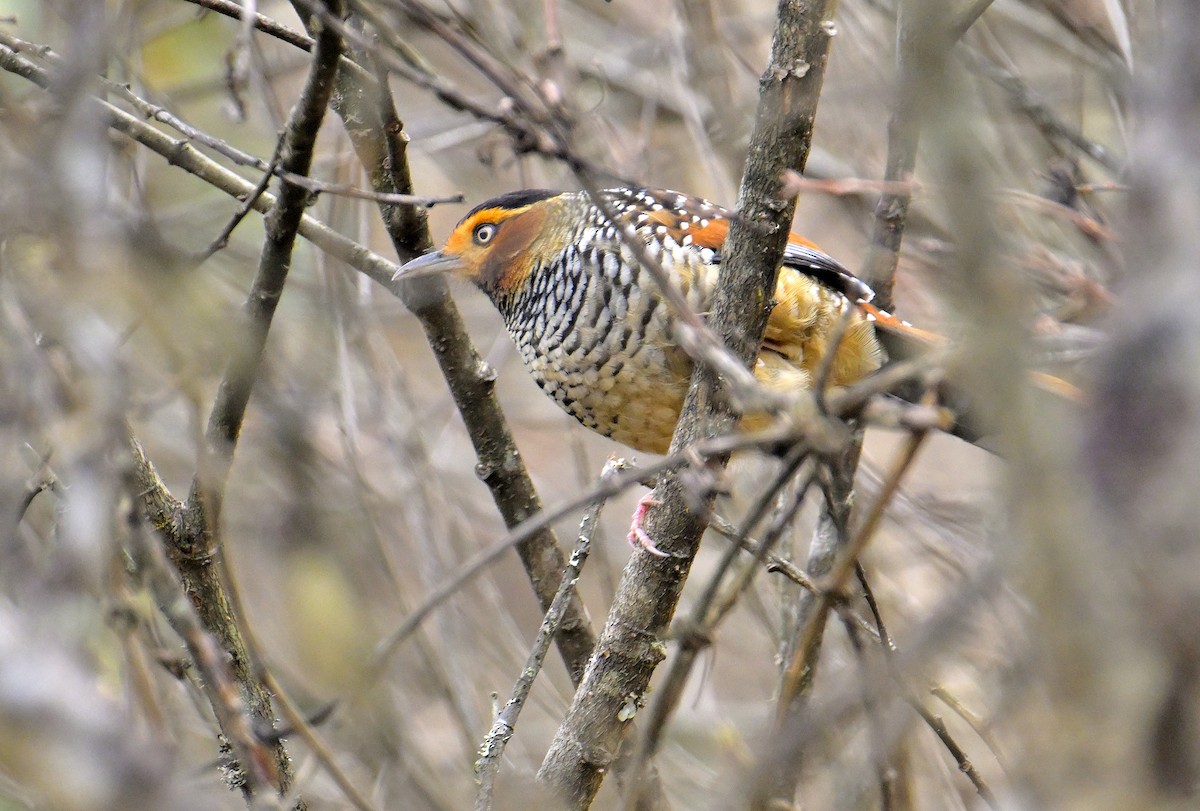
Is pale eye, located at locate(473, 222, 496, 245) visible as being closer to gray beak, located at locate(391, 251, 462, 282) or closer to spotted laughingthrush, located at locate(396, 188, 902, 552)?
spotted laughingthrush, located at locate(396, 188, 902, 552)

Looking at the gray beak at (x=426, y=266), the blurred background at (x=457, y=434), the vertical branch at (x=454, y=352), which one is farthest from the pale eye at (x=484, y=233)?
the vertical branch at (x=454, y=352)

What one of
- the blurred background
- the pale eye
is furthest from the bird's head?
the blurred background

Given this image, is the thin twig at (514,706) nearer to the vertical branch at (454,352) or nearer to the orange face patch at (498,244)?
the vertical branch at (454,352)

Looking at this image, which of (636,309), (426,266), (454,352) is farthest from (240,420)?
(636,309)

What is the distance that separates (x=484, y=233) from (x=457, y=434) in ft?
6.01

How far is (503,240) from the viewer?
4.14 m

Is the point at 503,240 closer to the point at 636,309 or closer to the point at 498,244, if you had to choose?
the point at 498,244

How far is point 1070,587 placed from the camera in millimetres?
1242

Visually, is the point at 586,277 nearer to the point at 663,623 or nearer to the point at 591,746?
the point at 663,623

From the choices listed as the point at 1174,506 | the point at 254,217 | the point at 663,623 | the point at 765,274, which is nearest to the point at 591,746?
the point at 663,623

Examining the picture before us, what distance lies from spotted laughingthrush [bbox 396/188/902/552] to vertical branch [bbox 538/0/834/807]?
0.65m

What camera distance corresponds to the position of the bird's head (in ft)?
13.4

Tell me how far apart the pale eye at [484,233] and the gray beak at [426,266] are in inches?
16.8

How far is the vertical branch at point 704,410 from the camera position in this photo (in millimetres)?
2531
